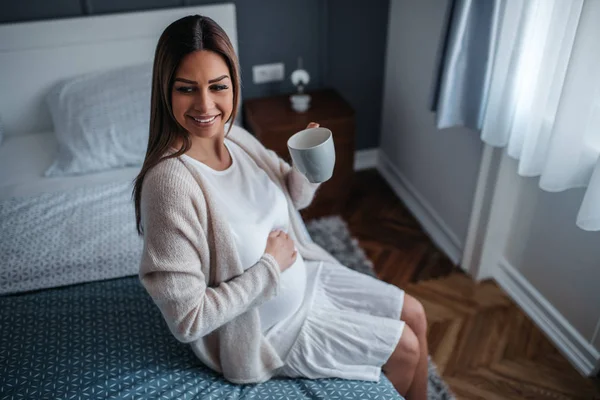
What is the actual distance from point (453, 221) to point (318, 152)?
1.44 meters

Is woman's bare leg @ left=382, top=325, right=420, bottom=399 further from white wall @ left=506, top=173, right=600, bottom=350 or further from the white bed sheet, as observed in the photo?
the white bed sheet

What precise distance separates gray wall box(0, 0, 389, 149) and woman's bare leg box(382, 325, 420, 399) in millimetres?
1675

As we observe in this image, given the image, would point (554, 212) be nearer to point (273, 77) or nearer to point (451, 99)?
point (451, 99)

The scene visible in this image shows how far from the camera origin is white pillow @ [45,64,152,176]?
7.08 feet

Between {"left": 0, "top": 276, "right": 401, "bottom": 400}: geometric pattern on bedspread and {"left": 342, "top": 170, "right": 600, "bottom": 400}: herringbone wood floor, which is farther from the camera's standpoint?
{"left": 342, "top": 170, "right": 600, "bottom": 400}: herringbone wood floor

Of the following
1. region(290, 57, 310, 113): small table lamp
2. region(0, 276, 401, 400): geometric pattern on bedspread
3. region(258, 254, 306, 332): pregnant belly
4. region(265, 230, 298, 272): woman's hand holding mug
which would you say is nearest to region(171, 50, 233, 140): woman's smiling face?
region(265, 230, 298, 272): woman's hand holding mug

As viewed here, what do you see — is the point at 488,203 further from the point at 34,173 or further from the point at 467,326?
the point at 34,173

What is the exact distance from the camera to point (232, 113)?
1231mm

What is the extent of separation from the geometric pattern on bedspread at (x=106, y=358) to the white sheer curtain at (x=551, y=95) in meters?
0.83

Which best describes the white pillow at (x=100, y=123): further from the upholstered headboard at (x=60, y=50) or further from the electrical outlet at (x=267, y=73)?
the electrical outlet at (x=267, y=73)

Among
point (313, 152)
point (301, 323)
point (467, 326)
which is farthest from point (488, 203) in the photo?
point (313, 152)

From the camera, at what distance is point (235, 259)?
118 centimetres

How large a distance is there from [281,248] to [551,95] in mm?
964

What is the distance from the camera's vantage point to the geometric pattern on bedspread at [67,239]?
65.7 inches
